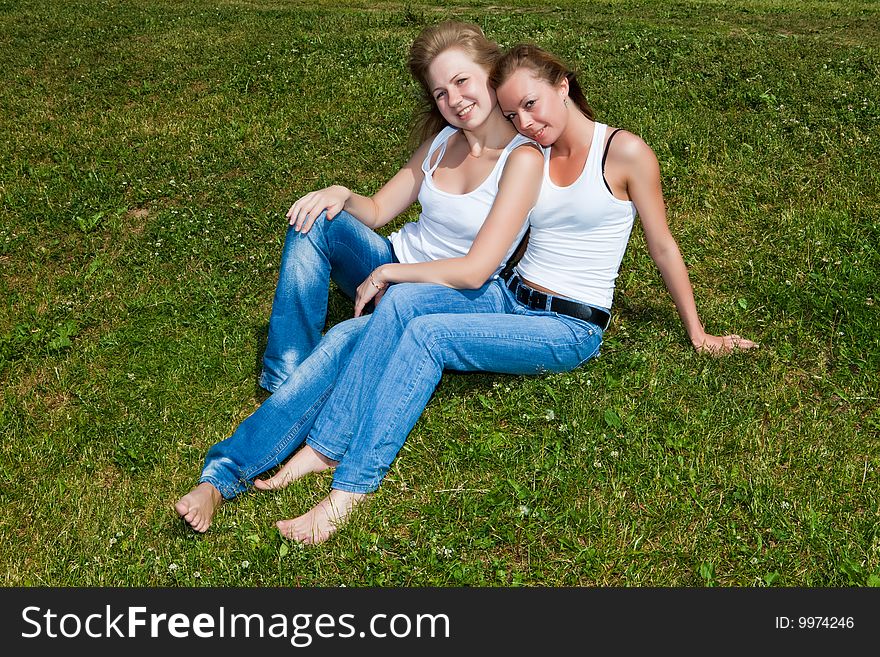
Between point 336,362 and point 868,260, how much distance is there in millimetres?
4271

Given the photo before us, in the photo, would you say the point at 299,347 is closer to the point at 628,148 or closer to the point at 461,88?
the point at 461,88

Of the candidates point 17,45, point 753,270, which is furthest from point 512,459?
point 17,45

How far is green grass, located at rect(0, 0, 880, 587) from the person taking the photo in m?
4.52

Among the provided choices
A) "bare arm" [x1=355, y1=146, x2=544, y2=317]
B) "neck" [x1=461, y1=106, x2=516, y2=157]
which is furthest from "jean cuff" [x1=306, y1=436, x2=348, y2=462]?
"neck" [x1=461, y1=106, x2=516, y2=157]

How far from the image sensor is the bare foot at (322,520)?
4590mm

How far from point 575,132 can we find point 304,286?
1.89 meters

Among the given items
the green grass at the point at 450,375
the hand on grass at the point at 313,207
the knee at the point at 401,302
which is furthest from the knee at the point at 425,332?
the hand on grass at the point at 313,207

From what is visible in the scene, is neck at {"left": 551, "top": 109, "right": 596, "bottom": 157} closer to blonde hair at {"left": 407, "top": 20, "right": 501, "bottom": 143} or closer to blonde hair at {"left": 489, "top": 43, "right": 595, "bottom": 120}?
blonde hair at {"left": 489, "top": 43, "right": 595, "bottom": 120}

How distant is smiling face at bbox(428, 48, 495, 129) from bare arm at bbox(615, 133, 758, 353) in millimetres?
857

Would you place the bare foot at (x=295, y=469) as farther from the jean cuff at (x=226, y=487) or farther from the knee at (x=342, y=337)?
the knee at (x=342, y=337)

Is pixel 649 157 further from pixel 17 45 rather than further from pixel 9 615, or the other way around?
pixel 17 45

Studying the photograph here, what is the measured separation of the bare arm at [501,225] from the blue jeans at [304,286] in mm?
760

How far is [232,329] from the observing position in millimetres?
6863

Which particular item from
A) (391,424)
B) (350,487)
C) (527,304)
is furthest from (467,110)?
(350,487)
